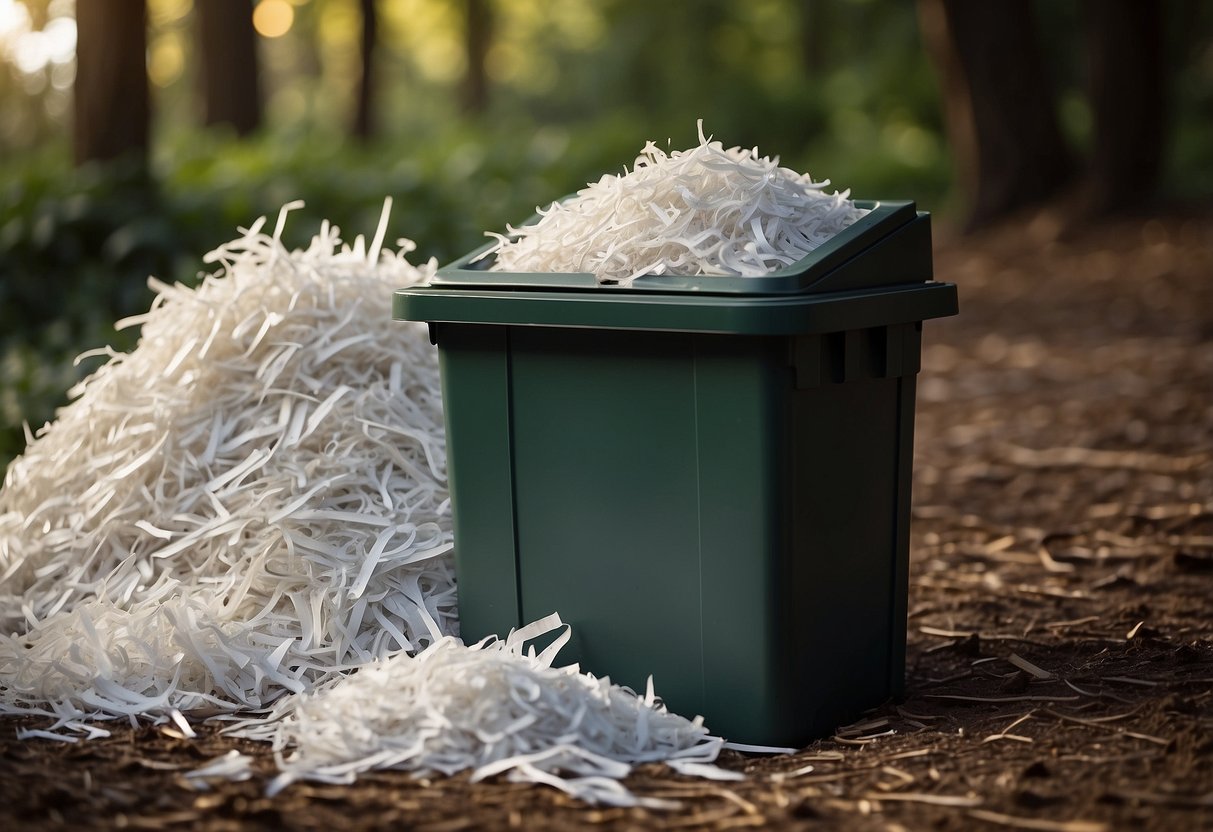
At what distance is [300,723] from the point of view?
2797 mm

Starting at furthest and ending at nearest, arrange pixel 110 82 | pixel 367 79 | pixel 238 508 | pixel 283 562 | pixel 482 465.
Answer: pixel 367 79 < pixel 110 82 < pixel 238 508 < pixel 283 562 < pixel 482 465

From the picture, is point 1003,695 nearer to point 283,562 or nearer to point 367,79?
point 283,562

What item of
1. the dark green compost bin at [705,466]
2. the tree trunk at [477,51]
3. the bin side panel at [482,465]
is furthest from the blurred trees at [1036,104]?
the tree trunk at [477,51]

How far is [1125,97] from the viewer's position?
11.2m

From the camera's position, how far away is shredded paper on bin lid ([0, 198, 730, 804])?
2.74 metres

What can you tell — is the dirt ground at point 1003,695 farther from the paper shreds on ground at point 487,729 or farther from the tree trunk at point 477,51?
the tree trunk at point 477,51

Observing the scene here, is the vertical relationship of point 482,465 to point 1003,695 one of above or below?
above

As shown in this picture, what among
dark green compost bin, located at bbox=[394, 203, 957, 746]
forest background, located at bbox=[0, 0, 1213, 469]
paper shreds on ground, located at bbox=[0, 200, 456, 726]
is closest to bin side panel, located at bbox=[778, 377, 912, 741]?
dark green compost bin, located at bbox=[394, 203, 957, 746]

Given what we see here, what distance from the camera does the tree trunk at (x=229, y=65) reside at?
43.7ft

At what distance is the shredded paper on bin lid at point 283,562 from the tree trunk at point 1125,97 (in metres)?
8.83

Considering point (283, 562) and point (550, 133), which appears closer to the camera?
point (283, 562)

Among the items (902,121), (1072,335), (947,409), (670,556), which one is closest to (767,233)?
(670,556)

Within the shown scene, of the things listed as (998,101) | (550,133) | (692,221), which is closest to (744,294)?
(692,221)

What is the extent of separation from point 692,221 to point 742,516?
693mm
